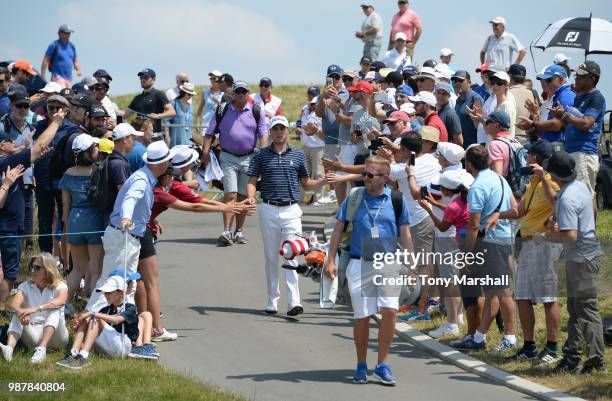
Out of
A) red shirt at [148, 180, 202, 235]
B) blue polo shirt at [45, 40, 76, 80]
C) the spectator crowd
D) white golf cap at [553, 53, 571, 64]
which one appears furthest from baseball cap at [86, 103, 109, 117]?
blue polo shirt at [45, 40, 76, 80]

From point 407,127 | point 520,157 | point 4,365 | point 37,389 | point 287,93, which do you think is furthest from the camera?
point 287,93

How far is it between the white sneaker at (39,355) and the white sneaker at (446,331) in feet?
13.3

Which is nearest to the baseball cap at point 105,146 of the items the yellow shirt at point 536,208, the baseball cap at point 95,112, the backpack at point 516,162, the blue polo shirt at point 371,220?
the baseball cap at point 95,112

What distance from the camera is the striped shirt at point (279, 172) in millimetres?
13284

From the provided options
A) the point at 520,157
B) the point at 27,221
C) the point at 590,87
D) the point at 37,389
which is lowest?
the point at 37,389

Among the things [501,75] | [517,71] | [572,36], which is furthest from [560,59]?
[501,75]

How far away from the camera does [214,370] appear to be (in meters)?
11.0

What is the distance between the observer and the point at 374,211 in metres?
10.6

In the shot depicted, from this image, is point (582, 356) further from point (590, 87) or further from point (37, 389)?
point (37, 389)

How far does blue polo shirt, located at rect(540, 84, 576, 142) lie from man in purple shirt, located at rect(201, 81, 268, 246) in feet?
14.6

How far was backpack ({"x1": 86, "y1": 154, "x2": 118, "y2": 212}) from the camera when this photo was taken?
12.0 metres

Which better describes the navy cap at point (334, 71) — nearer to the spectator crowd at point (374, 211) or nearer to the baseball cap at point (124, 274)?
the spectator crowd at point (374, 211)

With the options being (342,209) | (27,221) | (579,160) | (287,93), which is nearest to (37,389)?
(342,209)

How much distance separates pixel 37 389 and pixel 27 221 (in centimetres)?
498
